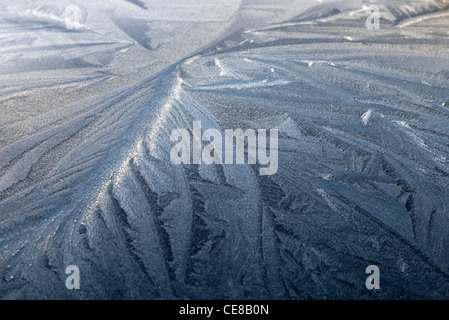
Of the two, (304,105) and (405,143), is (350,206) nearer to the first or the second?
(405,143)

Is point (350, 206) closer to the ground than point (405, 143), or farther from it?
closer to the ground

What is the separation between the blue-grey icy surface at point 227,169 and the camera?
1.41m

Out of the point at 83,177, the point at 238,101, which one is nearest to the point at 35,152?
the point at 83,177

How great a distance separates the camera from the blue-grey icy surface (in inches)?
55.6

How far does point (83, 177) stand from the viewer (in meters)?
1.86

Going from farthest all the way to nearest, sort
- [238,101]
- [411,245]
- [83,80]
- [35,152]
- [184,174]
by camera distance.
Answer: [83,80]
[238,101]
[35,152]
[184,174]
[411,245]

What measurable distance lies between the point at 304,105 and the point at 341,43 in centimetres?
125

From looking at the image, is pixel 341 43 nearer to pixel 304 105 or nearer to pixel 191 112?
pixel 304 105

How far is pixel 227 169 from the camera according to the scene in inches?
74.1

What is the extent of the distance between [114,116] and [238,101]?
2.82 ft
